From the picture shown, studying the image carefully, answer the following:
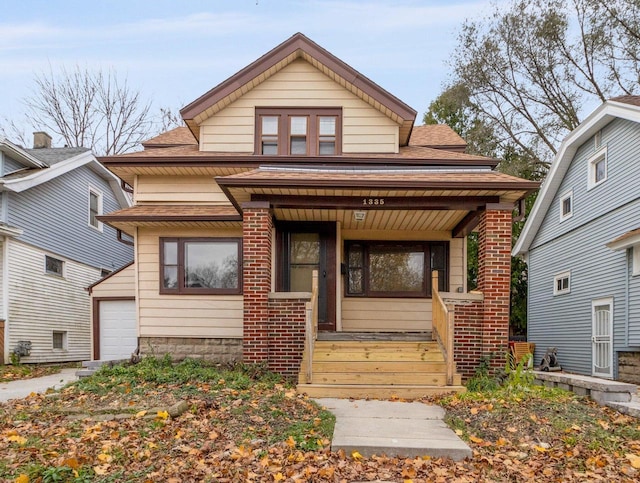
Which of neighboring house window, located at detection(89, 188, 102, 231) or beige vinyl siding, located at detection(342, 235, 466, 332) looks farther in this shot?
neighboring house window, located at detection(89, 188, 102, 231)

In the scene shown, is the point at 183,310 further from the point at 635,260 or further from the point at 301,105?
the point at 635,260

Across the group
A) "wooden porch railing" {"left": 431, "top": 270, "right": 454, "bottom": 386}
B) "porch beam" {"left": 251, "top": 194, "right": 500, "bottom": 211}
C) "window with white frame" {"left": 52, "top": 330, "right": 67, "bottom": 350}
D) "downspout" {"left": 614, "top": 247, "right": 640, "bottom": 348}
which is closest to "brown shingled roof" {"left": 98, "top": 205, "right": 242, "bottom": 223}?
"porch beam" {"left": 251, "top": 194, "right": 500, "bottom": 211}

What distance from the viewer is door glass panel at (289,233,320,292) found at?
1053 centimetres

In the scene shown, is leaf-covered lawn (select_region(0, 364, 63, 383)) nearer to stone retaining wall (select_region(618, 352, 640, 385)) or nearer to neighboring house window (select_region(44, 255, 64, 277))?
neighboring house window (select_region(44, 255, 64, 277))

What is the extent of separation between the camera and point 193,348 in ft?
32.9

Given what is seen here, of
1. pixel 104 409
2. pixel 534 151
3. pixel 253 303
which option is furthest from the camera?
pixel 534 151

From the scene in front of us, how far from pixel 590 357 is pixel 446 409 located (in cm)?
921

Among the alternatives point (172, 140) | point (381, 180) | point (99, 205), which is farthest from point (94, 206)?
point (381, 180)

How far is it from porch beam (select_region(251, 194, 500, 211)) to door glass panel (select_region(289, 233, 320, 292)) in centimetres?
184

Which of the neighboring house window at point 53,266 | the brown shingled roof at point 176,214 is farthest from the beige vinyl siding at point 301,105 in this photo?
the neighboring house window at point 53,266

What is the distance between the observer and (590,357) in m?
13.9

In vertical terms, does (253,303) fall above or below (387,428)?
above

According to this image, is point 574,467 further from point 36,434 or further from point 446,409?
point 36,434

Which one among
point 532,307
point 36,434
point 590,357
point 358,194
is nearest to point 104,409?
point 36,434
